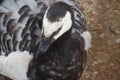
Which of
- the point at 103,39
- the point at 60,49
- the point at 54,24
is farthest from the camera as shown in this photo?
the point at 103,39

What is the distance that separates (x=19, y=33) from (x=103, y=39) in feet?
2.94

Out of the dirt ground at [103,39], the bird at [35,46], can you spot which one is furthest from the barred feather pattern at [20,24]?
the dirt ground at [103,39]

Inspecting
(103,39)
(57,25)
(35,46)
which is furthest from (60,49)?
(103,39)

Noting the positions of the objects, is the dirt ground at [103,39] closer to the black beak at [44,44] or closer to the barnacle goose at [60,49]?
the barnacle goose at [60,49]

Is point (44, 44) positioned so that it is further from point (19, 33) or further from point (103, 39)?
point (103, 39)

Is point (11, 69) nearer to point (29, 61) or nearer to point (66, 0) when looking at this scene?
point (29, 61)

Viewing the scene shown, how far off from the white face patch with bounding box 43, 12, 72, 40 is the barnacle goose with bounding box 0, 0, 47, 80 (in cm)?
24

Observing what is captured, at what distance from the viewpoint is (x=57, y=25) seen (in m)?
2.55

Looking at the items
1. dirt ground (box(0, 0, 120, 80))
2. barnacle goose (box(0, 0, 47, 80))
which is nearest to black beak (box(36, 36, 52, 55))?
barnacle goose (box(0, 0, 47, 80))

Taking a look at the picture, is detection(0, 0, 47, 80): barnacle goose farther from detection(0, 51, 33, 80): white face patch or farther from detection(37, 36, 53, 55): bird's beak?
detection(37, 36, 53, 55): bird's beak

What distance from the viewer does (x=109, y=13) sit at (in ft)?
12.1

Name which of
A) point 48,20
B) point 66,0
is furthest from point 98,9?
point 48,20

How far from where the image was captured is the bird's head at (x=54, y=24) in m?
2.54

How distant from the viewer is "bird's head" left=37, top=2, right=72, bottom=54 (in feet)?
8.32
